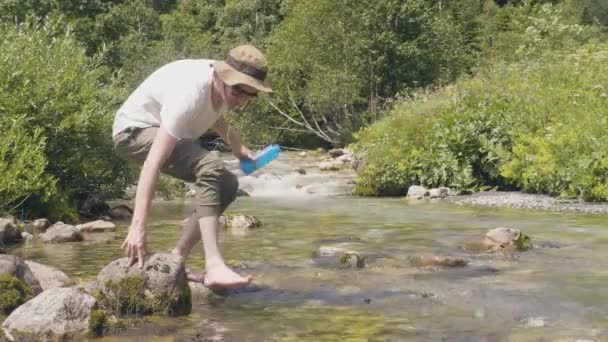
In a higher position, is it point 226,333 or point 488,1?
point 488,1

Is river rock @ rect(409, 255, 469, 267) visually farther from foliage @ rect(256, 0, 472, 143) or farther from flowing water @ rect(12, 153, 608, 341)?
foliage @ rect(256, 0, 472, 143)

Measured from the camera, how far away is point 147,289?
5.80 m

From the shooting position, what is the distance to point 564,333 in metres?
5.41

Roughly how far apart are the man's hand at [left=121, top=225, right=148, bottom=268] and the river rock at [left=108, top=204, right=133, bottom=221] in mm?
7491

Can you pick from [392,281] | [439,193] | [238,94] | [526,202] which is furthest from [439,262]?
[439,193]

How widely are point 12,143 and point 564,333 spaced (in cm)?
745

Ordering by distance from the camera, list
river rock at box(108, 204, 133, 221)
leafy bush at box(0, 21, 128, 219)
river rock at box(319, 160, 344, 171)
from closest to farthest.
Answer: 1. leafy bush at box(0, 21, 128, 219)
2. river rock at box(108, 204, 133, 221)
3. river rock at box(319, 160, 344, 171)

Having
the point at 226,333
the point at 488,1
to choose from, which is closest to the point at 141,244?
the point at 226,333

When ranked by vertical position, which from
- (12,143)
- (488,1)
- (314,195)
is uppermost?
(488,1)

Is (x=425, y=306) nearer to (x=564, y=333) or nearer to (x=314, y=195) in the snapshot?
(x=564, y=333)

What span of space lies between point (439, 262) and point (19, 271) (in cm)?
373

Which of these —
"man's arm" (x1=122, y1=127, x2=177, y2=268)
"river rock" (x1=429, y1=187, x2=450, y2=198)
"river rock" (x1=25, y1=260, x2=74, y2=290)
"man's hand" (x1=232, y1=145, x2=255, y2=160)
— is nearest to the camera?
"man's arm" (x1=122, y1=127, x2=177, y2=268)

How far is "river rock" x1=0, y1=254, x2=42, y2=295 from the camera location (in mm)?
5922

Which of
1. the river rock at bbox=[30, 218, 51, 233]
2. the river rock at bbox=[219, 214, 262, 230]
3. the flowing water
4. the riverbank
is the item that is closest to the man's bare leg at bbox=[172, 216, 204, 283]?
the flowing water
